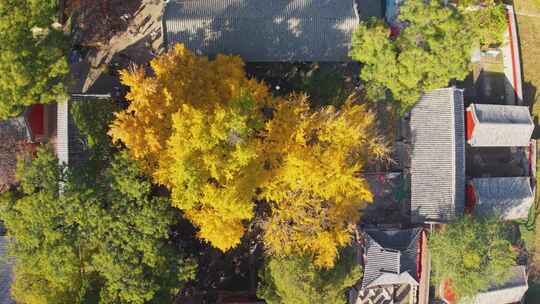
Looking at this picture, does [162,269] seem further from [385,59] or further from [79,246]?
[385,59]

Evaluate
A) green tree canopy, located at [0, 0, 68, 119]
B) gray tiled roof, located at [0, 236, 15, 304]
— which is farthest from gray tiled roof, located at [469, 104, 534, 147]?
gray tiled roof, located at [0, 236, 15, 304]

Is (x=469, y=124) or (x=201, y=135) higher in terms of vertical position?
(x=469, y=124)

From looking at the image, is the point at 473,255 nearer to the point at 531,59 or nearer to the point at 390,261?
the point at 390,261

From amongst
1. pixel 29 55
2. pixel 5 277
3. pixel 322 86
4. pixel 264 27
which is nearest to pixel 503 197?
pixel 322 86

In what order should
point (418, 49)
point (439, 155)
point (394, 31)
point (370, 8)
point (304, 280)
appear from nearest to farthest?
1. point (418, 49)
2. point (304, 280)
3. point (439, 155)
4. point (394, 31)
5. point (370, 8)

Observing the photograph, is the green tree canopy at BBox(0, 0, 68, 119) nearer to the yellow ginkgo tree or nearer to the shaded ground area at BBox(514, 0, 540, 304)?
the yellow ginkgo tree

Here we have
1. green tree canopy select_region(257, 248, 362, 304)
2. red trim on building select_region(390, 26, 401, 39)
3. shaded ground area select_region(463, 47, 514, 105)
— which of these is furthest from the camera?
shaded ground area select_region(463, 47, 514, 105)
